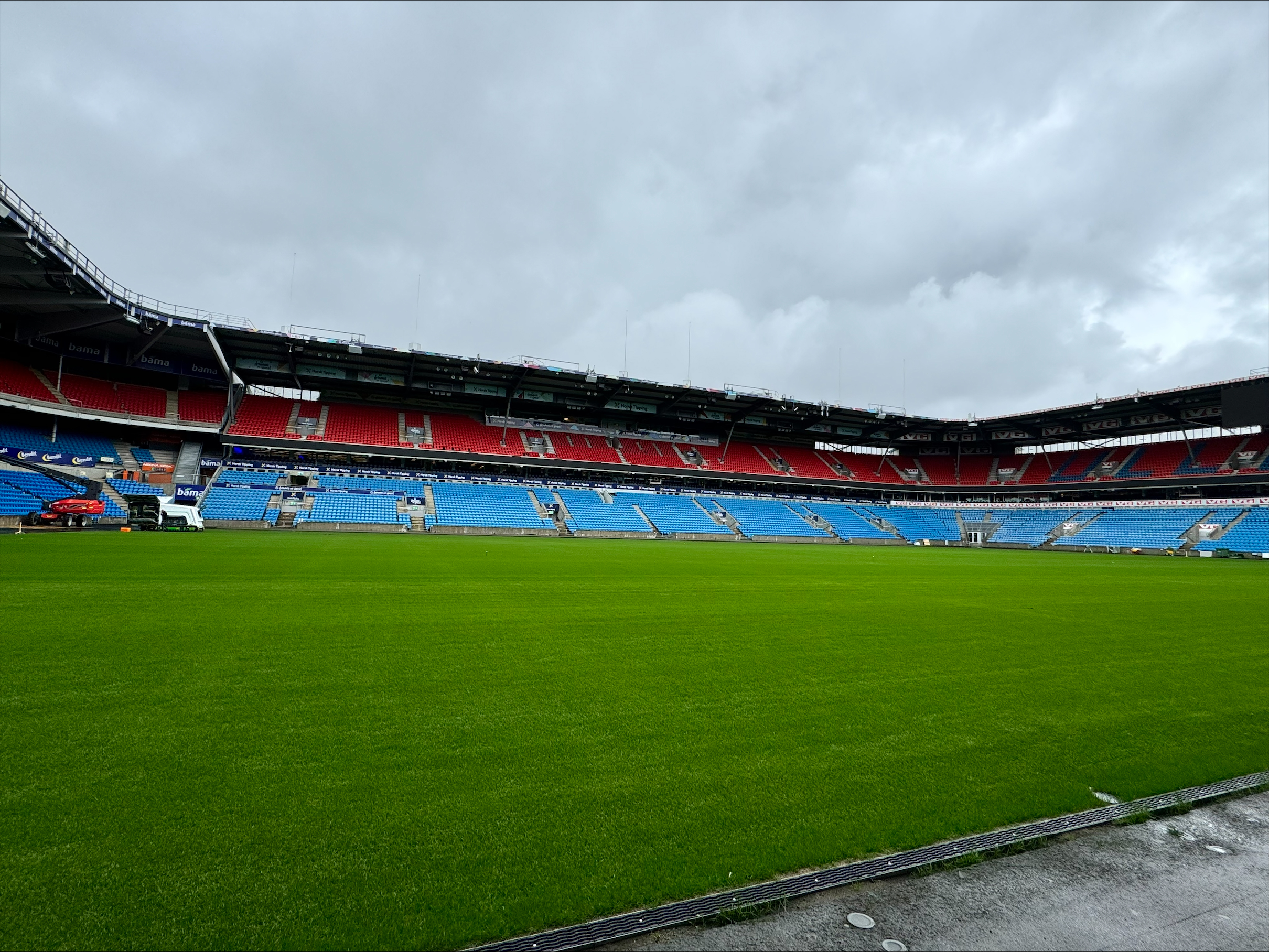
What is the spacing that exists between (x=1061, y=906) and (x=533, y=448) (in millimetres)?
48662

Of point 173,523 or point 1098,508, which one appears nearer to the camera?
point 173,523

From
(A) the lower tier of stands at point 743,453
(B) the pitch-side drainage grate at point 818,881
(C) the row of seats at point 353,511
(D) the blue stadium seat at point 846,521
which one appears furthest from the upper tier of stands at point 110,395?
(D) the blue stadium seat at point 846,521

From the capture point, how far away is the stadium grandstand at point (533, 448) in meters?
33.6

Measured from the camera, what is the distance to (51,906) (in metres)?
2.14

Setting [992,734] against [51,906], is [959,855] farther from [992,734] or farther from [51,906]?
[51,906]

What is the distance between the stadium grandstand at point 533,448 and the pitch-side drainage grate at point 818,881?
30.9m

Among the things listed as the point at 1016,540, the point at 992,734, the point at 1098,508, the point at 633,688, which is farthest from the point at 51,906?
the point at 1098,508

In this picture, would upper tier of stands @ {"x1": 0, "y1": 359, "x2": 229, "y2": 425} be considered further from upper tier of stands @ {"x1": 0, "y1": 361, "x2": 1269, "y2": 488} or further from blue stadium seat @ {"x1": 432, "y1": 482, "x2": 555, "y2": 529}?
blue stadium seat @ {"x1": 432, "y1": 482, "x2": 555, "y2": 529}

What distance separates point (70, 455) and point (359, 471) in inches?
610

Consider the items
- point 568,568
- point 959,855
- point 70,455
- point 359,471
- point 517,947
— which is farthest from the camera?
point 359,471

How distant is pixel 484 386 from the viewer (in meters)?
48.6

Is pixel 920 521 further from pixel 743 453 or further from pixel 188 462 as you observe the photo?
pixel 188 462

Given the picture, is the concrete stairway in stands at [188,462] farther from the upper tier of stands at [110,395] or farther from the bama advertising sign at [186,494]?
the upper tier of stands at [110,395]

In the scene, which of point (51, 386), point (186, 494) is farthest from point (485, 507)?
point (51, 386)
